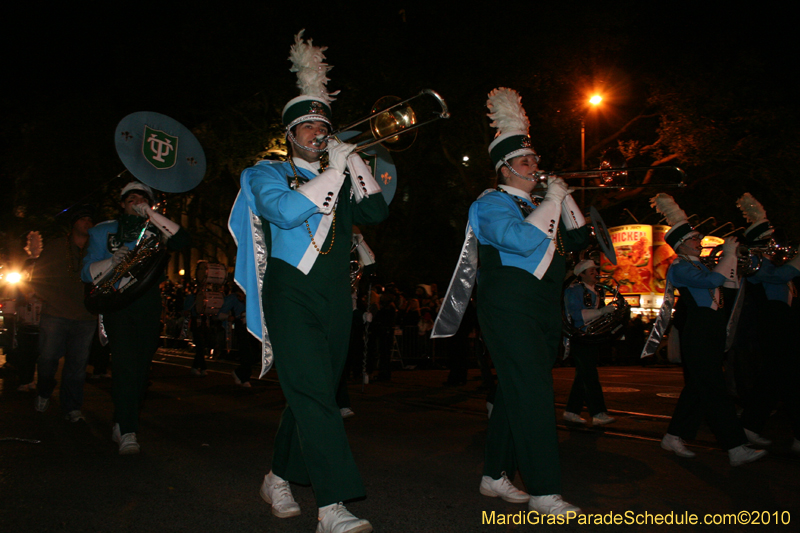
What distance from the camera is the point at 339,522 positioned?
2.91 meters

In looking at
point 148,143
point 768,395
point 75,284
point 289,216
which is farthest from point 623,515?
point 75,284

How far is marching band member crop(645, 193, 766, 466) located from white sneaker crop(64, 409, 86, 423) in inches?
199

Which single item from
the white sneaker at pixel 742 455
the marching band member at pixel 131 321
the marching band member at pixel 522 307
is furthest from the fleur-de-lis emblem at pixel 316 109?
the white sneaker at pixel 742 455

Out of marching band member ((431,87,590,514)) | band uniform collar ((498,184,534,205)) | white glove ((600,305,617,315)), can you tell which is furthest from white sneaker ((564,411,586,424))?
band uniform collar ((498,184,534,205))

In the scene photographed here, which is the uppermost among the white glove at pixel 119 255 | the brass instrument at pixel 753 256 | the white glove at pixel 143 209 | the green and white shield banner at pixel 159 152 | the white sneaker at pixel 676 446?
the green and white shield banner at pixel 159 152

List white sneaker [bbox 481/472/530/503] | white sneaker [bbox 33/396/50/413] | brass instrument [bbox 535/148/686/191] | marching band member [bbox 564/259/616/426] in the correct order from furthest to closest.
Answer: marching band member [bbox 564/259/616/426]
white sneaker [bbox 33/396/50/413]
brass instrument [bbox 535/148/686/191]
white sneaker [bbox 481/472/530/503]

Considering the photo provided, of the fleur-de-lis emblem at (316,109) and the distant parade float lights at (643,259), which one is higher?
the distant parade float lights at (643,259)

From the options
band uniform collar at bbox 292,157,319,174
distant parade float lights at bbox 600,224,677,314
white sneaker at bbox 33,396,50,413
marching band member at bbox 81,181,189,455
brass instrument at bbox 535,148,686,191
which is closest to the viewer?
band uniform collar at bbox 292,157,319,174

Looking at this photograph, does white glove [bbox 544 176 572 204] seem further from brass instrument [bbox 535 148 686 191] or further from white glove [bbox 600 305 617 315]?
white glove [bbox 600 305 617 315]

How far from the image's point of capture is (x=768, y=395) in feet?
18.0

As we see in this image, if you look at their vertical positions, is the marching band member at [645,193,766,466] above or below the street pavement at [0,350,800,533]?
above

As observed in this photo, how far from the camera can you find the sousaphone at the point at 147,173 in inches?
196

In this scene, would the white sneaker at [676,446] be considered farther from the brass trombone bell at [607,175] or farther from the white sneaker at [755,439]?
the brass trombone bell at [607,175]

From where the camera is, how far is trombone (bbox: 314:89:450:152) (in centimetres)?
364
